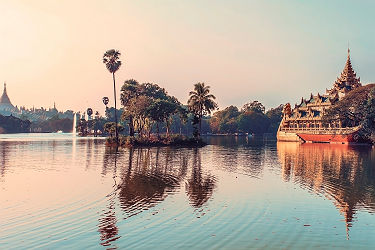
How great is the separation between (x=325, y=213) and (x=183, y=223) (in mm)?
7497

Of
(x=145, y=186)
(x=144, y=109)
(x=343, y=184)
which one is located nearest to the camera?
(x=145, y=186)

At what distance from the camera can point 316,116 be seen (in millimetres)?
127500

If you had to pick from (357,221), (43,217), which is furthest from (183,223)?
(357,221)

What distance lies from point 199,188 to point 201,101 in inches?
2620

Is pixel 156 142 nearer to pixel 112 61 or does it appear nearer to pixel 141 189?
pixel 112 61

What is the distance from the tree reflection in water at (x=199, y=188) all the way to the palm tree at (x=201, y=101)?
2239 inches

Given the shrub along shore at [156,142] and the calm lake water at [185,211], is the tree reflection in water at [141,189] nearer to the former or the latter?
the calm lake water at [185,211]

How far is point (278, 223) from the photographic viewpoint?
55.3 feet

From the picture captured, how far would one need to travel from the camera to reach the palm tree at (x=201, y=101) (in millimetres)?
91306

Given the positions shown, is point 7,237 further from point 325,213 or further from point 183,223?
point 325,213

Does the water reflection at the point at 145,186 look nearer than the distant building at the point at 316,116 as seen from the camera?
Yes

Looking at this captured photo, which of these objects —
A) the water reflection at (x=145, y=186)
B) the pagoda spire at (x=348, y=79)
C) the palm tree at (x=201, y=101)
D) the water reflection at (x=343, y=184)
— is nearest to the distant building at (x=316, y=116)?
the pagoda spire at (x=348, y=79)

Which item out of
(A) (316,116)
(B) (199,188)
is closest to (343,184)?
(B) (199,188)

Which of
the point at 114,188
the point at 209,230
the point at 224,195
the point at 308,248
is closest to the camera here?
the point at 308,248
